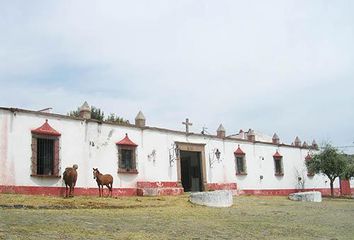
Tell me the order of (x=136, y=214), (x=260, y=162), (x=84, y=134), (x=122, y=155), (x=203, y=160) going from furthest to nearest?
(x=260, y=162) → (x=203, y=160) → (x=122, y=155) → (x=84, y=134) → (x=136, y=214)

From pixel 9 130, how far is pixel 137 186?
292 inches

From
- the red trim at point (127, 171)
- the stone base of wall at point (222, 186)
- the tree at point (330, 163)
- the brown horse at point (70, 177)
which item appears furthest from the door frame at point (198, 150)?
the tree at point (330, 163)

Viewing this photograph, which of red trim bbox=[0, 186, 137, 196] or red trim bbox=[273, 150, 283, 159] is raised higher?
red trim bbox=[273, 150, 283, 159]

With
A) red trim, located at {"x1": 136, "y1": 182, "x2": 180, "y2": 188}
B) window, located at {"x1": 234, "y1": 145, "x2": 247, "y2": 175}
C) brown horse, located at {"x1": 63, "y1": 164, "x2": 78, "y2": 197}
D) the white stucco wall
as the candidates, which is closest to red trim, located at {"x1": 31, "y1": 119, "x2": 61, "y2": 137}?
the white stucco wall

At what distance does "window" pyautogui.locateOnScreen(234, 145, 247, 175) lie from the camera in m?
30.6

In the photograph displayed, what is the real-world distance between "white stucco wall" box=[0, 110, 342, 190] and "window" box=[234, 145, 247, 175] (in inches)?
13.3

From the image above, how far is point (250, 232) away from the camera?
1280cm

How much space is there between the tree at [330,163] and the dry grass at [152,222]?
1612 centimetres

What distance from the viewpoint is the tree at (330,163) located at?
3484cm

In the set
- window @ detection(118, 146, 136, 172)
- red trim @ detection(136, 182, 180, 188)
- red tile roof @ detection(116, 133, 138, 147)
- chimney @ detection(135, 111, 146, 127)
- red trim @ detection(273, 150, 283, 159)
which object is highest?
chimney @ detection(135, 111, 146, 127)

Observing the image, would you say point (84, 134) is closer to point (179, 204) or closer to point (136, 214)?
point (179, 204)

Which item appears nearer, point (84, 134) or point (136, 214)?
point (136, 214)

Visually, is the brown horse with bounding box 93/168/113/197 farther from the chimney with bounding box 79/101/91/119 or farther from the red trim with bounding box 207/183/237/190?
the red trim with bounding box 207/183/237/190

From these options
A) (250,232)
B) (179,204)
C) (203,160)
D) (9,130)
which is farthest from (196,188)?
(250,232)
